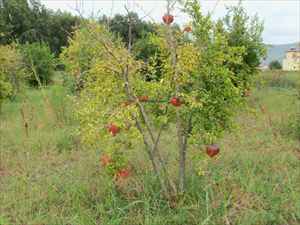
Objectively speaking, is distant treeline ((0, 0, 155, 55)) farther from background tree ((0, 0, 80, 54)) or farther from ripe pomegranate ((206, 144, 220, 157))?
ripe pomegranate ((206, 144, 220, 157))

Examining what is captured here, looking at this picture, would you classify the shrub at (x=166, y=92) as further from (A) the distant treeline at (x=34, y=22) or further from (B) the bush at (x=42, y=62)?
(A) the distant treeline at (x=34, y=22)

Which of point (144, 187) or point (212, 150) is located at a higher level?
point (212, 150)

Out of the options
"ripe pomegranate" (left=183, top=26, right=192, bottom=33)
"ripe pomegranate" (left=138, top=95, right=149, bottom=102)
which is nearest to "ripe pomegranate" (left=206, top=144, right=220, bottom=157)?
"ripe pomegranate" (left=138, top=95, right=149, bottom=102)

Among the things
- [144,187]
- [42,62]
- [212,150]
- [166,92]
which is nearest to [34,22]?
[42,62]

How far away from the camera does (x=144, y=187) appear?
3199mm

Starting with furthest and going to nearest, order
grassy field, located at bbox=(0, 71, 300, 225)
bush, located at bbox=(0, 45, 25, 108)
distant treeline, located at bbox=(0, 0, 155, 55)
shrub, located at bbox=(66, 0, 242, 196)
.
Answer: distant treeline, located at bbox=(0, 0, 155, 55) < bush, located at bbox=(0, 45, 25, 108) < grassy field, located at bbox=(0, 71, 300, 225) < shrub, located at bbox=(66, 0, 242, 196)

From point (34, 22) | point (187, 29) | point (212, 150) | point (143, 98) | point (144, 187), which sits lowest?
point (144, 187)

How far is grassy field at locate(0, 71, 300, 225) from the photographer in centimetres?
280

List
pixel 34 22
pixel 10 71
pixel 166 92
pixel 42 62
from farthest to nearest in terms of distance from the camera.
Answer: pixel 34 22 < pixel 42 62 < pixel 10 71 < pixel 166 92

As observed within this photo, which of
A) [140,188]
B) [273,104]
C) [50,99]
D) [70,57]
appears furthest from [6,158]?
[273,104]

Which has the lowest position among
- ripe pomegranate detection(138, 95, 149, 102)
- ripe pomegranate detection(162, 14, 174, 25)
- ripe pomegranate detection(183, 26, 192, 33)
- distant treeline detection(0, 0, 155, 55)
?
ripe pomegranate detection(138, 95, 149, 102)

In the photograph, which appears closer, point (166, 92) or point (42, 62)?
point (166, 92)

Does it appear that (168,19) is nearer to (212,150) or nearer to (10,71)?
(212,150)

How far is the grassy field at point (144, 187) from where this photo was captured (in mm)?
2801
